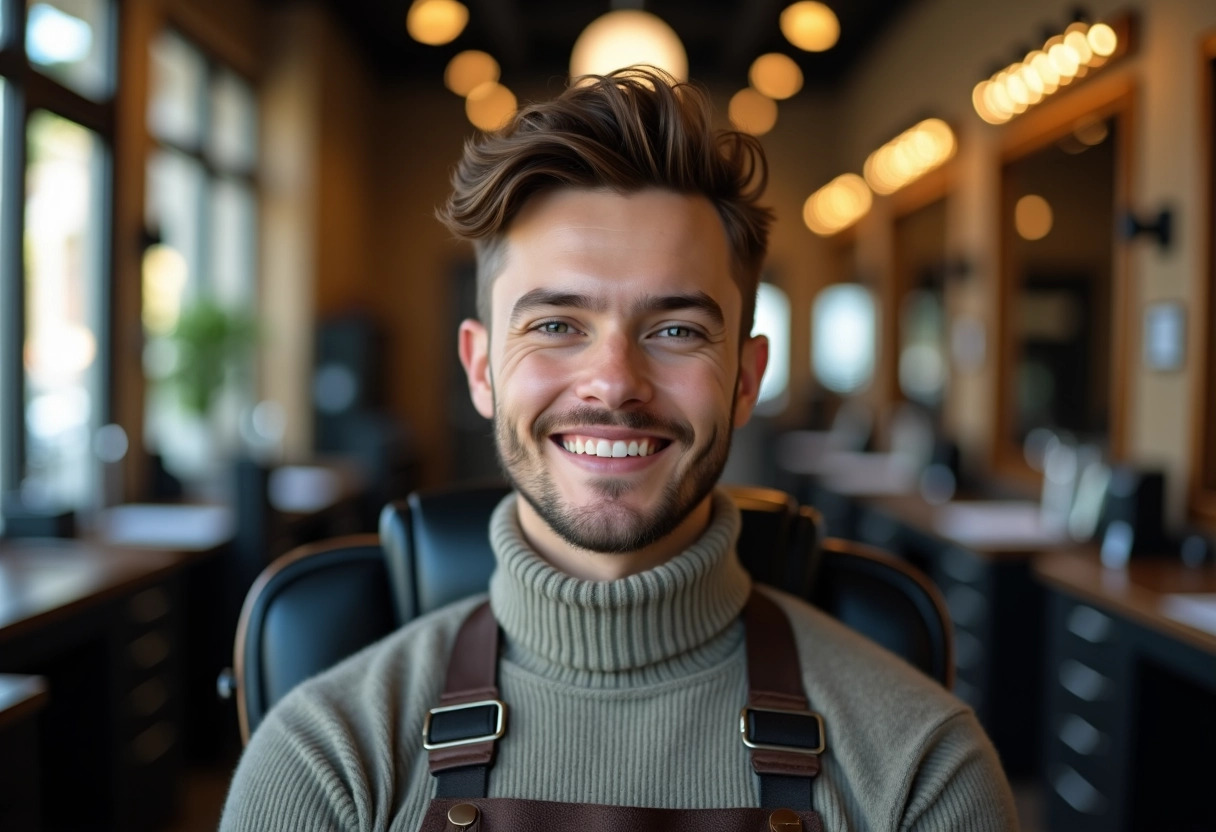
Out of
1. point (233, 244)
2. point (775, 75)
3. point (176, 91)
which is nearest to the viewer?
point (176, 91)

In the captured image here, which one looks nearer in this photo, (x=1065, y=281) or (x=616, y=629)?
(x=616, y=629)

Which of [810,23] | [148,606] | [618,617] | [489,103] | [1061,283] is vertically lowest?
[148,606]

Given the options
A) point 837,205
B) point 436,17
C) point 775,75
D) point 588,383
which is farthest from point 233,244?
point 588,383

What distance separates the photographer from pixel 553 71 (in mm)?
8961

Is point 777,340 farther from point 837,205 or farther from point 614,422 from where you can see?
point 614,422

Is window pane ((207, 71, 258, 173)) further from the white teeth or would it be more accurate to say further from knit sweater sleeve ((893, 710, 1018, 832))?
knit sweater sleeve ((893, 710, 1018, 832))

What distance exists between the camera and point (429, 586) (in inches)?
66.6

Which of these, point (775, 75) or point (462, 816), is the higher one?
point (775, 75)

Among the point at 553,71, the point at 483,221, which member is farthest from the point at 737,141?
the point at 553,71

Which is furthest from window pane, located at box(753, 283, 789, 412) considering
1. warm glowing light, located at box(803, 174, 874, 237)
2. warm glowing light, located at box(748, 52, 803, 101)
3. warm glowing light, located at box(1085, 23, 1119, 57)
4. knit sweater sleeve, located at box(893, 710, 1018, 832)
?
knit sweater sleeve, located at box(893, 710, 1018, 832)

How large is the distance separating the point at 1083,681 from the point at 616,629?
7.02 ft

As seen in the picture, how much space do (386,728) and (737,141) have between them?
916mm

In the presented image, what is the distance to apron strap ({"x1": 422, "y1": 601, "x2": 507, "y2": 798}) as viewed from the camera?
123 centimetres

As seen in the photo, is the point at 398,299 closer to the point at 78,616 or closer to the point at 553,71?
the point at 553,71
